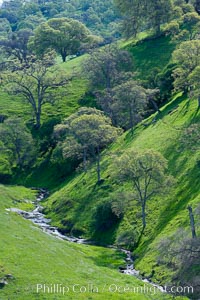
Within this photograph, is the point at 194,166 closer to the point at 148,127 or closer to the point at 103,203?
the point at 103,203

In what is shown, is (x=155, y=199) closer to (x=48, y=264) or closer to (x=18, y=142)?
(x=48, y=264)

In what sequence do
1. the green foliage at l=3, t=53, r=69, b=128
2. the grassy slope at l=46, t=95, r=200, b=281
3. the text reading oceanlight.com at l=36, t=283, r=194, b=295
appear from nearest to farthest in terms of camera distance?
the text reading oceanlight.com at l=36, t=283, r=194, b=295 → the grassy slope at l=46, t=95, r=200, b=281 → the green foliage at l=3, t=53, r=69, b=128

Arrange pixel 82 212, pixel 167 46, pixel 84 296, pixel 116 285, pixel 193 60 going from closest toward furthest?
pixel 84 296 → pixel 116 285 → pixel 82 212 → pixel 193 60 → pixel 167 46

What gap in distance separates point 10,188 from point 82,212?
27897 millimetres

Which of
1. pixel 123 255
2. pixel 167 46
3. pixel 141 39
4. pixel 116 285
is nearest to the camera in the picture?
pixel 116 285

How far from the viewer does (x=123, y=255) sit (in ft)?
226

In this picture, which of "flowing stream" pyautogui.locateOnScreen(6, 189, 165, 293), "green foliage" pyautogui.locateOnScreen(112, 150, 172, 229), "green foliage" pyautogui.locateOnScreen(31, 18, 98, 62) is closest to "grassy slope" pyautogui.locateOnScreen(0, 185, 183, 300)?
"flowing stream" pyautogui.locateOnScreen(6, 189, 165, 293)

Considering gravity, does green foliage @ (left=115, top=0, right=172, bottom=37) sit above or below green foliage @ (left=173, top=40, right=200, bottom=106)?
above

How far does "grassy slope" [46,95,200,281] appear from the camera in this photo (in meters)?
68.2

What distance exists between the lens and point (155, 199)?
7762 centimetres

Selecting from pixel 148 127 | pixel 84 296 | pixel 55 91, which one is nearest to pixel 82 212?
pixel 148 127

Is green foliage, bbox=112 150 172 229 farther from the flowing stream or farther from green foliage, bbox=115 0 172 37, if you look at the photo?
green foliage, bbox=115 0 172 37

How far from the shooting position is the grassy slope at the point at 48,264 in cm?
5081

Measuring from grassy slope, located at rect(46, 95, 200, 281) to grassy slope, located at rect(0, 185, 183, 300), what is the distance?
16.7 feet
